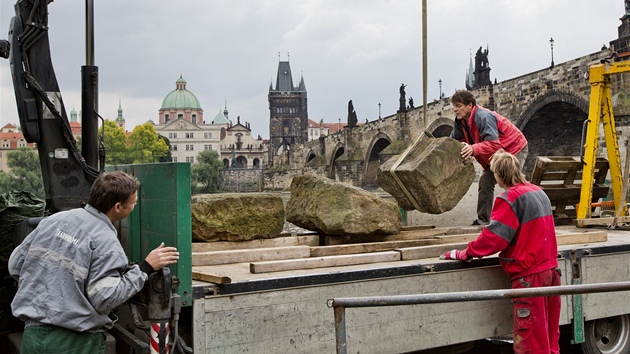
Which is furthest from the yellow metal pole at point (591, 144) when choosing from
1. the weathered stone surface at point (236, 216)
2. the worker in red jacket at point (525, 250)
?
the weathered stone surface at point (236, 216)

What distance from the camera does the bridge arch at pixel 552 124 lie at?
2925 centimetres

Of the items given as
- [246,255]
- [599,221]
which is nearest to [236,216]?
[246,255]

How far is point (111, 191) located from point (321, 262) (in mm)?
1466

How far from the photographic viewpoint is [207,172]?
10169 cm

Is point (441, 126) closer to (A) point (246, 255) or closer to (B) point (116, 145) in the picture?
(A) point (246, 255)

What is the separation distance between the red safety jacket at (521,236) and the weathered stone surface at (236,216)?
1.33 m

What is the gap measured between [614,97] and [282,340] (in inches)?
784

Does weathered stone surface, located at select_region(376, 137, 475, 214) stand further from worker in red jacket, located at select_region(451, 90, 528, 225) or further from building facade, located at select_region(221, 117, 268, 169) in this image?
building facade, located at select_region(221, 117, 268, 169)

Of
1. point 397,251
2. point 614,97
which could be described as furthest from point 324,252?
point 614,97

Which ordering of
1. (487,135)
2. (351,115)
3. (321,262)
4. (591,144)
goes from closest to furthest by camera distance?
(321,262)
(487,135)
(591,144)
(351,115)

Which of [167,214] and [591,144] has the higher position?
[591,144]

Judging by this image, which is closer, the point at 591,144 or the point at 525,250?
the point at 525,250

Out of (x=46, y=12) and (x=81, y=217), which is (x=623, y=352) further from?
(x=46, y=12)

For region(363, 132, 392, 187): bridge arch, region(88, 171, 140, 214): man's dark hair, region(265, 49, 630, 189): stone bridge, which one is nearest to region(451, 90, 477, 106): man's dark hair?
region(88, 171, 140, 214): man's dark hair
